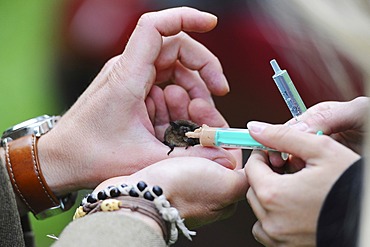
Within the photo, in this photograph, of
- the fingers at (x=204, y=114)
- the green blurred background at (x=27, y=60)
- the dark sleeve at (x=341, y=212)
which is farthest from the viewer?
the green blurred background at (x=27, y=60)

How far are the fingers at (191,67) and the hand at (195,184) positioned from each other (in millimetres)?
306

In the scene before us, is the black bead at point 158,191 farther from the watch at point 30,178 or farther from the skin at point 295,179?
the watch at point 30,178

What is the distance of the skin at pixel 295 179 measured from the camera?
0.76 metres

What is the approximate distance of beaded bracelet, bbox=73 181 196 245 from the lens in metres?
0.85

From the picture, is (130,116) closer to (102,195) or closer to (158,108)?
(158,108)

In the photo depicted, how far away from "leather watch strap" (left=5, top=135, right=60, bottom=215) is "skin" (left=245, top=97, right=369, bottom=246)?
0.46 metres

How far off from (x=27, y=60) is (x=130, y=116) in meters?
0.82

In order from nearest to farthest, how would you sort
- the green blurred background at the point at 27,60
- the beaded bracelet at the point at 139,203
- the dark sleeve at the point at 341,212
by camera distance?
the dark sleeve at the point at 341,212 → the beaded bracelet at the point at 139,203 → the green blurred background at the point at 27,60

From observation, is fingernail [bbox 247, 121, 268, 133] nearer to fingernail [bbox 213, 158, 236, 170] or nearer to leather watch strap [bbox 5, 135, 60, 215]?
fingernail [bbox 213, 158, 236, 170]

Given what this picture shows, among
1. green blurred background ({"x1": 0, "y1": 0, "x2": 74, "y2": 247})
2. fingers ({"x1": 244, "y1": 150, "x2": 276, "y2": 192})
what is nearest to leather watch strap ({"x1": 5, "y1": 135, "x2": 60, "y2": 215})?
fingers ({"x1": 244, "y1": 150, "x2": 276, "y2": 192})

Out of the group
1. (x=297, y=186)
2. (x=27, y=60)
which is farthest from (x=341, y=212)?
(x=27, y=60)

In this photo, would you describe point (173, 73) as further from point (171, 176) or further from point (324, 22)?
point (324, 22)

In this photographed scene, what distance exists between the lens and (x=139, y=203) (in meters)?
0.86

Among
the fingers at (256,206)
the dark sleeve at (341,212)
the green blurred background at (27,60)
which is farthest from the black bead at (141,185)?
the green blurred background at (27,60)
